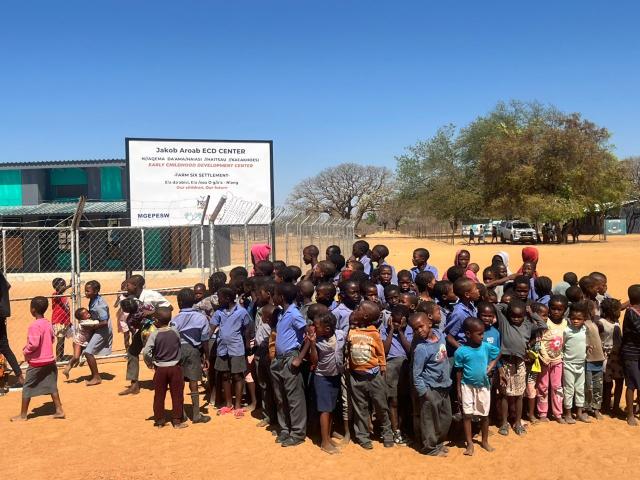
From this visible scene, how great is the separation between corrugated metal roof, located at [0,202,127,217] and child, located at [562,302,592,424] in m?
17.9

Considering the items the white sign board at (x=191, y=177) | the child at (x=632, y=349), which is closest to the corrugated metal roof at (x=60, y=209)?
the white sign board at (x=191, y=177)

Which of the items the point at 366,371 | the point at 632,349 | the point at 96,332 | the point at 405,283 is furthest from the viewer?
the point at 96,332

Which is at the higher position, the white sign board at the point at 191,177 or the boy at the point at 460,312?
the white sign board at the point at 191,177

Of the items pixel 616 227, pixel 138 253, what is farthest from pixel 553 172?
pixel 138 253

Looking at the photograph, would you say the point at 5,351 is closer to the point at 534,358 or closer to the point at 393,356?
the point at 393,356

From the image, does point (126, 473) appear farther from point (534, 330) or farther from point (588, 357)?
point (588, 357)

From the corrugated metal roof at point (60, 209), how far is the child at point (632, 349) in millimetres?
18242

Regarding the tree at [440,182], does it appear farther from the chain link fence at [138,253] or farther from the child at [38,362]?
the child at [38,362]

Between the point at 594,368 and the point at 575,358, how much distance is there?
278 millimetres

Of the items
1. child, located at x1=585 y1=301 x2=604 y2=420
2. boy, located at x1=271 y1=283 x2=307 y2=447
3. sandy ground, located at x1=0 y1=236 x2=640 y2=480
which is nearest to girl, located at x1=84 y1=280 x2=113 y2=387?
sandy ground, located at x1=0 y1=236 x2=640 y2=480

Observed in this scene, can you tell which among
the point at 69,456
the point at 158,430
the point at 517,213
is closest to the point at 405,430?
the point at 158,430

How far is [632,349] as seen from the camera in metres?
5.36

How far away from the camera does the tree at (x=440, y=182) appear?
168 feet

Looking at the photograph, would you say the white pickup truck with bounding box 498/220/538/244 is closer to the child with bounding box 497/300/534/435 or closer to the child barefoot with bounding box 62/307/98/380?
the child with bounding box 497/300/534/435
